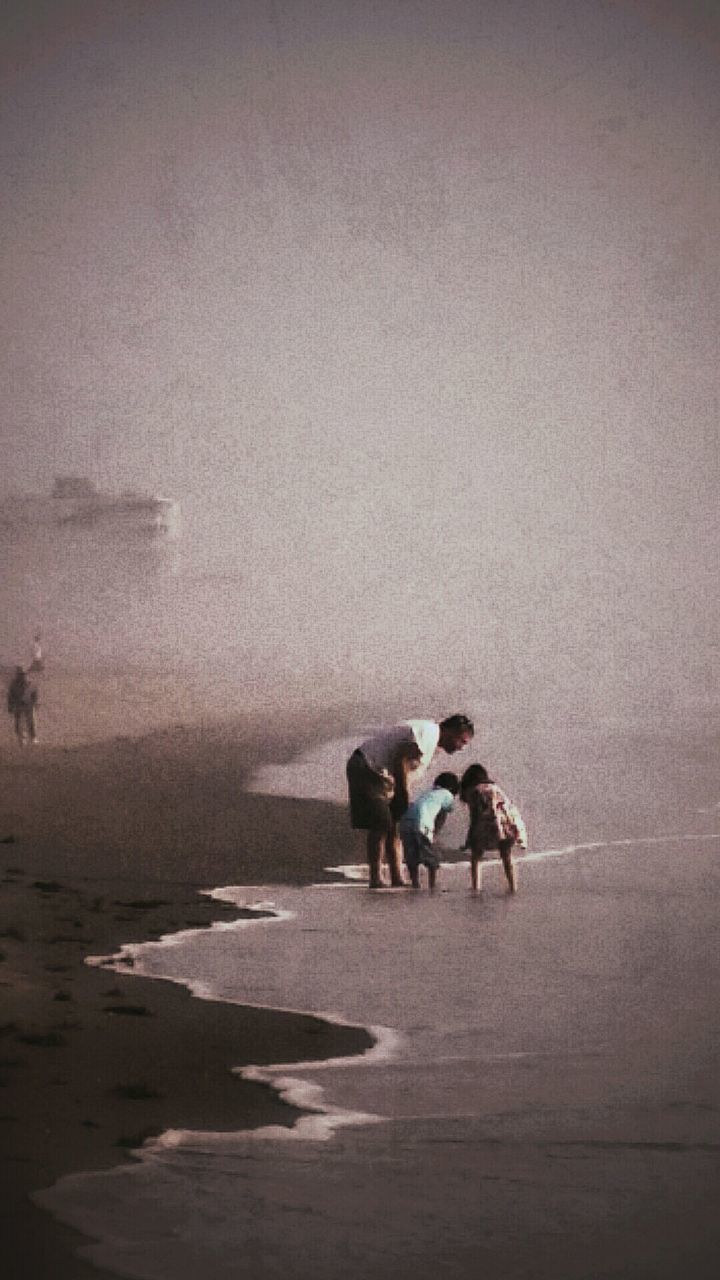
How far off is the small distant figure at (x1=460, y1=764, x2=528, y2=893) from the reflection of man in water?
8.9 inches

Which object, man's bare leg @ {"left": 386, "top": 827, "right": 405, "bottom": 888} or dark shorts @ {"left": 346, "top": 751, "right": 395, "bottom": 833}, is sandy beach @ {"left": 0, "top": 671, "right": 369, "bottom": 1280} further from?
dark shorts @ {"left": 346, "top": 751, "right": 395, "bottom": 833}

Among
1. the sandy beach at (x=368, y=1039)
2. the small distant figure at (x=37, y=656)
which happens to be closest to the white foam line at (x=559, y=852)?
the sandy beach at (x=368, y=1039)

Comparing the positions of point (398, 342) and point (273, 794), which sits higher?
point (398, 342)

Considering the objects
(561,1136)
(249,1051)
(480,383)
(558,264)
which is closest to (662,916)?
(249,1051)

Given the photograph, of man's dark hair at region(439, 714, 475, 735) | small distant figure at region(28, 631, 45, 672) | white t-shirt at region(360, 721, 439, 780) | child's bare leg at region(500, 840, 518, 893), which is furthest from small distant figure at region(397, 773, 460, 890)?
small distant figure at region(28, 631, 45, 672)

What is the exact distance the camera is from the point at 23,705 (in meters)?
15.5

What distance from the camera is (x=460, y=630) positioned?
753 inches

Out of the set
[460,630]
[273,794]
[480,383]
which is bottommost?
[273,794]

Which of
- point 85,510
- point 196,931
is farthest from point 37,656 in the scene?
point 196,931

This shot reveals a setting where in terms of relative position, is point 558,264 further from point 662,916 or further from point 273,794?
point 662,916

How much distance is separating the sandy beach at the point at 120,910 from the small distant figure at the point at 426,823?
0.65 metres

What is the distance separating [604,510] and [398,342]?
3980 mm

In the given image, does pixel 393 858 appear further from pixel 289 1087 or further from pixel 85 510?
pixel 85 510

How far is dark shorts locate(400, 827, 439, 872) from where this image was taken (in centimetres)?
901
